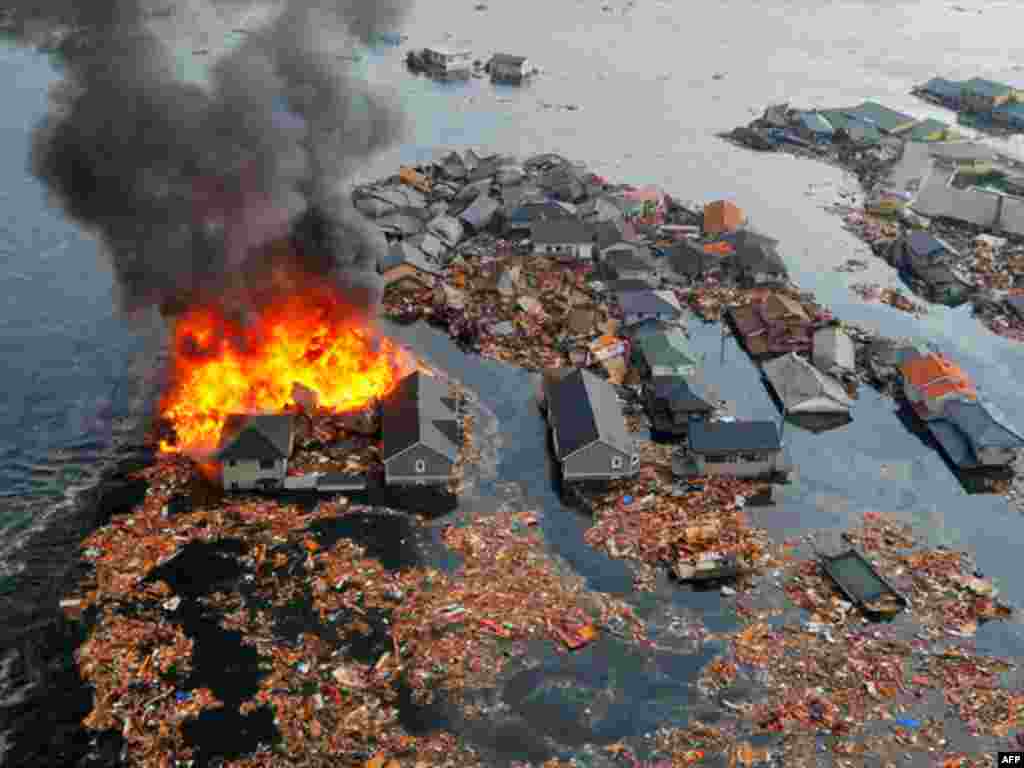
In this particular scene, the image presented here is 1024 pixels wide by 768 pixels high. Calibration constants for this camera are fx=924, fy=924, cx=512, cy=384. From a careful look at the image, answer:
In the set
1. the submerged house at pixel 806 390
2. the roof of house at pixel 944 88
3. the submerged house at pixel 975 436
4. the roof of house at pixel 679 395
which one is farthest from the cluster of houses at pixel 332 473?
the roof of house at pixel 944 88

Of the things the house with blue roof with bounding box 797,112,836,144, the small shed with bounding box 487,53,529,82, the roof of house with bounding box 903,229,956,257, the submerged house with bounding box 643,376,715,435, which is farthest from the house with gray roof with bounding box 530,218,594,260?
the small shed with bounding box 487,53,529,82

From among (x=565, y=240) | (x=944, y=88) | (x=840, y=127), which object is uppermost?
(x=944, y=88)

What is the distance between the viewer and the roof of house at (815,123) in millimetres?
79750

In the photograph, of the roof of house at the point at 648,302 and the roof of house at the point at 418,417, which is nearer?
the roof of house at the point at 418,417

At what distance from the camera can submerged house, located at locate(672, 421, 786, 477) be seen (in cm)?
3741

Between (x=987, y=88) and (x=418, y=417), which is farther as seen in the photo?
(x=987, y=88)

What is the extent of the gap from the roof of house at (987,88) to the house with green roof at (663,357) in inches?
2372

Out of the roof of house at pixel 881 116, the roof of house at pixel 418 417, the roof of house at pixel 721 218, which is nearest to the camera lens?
the roof of house at pixel 418 417

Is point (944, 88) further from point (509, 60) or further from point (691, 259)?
point (691, 259)

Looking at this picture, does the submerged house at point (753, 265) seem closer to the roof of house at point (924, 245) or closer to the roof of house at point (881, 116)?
the roof of house at point (924, 245)

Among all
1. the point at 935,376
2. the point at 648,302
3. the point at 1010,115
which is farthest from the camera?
the point at 1010,115

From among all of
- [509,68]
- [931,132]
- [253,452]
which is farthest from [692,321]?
[509,68]

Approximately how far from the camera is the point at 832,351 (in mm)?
45969

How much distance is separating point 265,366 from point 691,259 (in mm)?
26604
